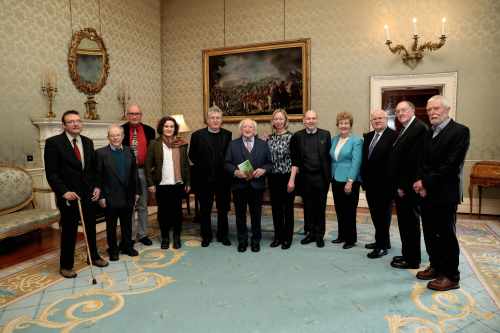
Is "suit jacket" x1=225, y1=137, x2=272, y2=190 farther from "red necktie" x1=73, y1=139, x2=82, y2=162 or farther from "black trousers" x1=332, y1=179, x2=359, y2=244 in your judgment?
"red necktie" x1=73, y1=139, x2=82, y2=162

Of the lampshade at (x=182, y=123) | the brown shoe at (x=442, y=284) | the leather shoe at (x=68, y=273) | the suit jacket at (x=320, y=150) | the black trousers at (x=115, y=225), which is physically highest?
the lampshade at (x=182, y=123)

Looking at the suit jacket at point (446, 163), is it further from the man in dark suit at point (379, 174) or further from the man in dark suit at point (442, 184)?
the man in dark suit at point (379, 174)

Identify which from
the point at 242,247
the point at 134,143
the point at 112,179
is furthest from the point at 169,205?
the point at 242,247

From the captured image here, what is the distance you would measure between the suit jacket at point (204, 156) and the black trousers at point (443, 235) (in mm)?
2111

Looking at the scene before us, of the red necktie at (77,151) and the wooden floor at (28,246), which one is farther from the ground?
the red necktie at (77,151)

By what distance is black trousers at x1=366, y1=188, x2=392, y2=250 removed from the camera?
364cm

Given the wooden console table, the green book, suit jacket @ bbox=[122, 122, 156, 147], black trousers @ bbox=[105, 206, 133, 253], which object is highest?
suit jacket @ bbox=[122, 122, 156, 147]

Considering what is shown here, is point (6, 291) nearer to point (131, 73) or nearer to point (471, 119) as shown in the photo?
point (131, 73)

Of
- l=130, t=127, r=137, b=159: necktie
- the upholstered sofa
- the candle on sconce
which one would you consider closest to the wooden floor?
the upholstered sofa

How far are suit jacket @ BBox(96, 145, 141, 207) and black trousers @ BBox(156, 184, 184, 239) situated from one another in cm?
38

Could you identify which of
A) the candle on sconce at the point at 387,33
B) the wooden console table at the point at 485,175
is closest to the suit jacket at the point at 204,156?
the candle on sconce at the point at 387,33

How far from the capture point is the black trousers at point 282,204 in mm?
4051

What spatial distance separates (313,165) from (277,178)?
0.42 metres

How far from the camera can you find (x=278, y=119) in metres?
3.96
